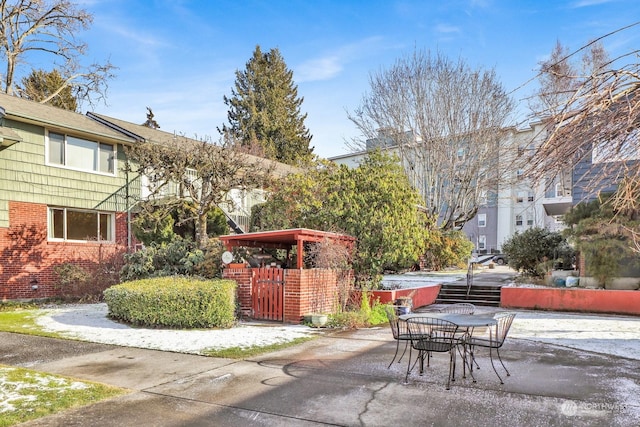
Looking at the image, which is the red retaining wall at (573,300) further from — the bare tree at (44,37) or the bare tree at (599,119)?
the bare tree at (44,37)

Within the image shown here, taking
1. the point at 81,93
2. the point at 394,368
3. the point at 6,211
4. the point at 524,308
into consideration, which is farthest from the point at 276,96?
the point at 394,368

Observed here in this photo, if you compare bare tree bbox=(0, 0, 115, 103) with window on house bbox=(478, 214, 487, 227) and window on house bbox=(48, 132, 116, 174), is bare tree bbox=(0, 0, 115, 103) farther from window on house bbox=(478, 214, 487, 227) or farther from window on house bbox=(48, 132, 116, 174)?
window on house bbox=(478, 214, 487, 227)

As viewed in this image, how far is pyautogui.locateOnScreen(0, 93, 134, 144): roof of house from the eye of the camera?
1473cm

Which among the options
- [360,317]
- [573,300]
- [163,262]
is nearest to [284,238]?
[360,317]

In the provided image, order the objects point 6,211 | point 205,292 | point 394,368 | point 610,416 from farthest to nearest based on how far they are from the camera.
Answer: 1. point 6,211
2. point 205,292
3. point 394,368
4. point 610,416

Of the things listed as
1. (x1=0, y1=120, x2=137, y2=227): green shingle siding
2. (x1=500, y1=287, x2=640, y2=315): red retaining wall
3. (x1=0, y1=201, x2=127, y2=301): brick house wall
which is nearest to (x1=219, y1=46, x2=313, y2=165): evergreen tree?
(x1=0, y1=120, x2=137, y2=227): green shingle siding

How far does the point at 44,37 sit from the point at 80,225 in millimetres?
15868

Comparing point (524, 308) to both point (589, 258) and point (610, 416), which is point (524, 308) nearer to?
point (589, 258)

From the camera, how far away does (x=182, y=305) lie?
9.79 metres

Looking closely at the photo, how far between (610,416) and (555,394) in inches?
31.0

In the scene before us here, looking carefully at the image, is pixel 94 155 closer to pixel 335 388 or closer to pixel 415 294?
pixel 415 294

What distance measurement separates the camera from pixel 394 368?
21.9 feet

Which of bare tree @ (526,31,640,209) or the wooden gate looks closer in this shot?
bare tree @ (526,31,640,209)

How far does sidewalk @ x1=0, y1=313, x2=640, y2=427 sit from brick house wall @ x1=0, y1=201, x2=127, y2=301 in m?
7.68
